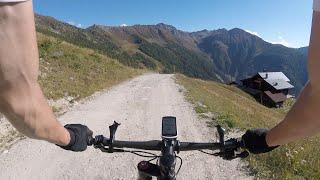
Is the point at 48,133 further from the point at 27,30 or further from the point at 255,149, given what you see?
the point at 255,149

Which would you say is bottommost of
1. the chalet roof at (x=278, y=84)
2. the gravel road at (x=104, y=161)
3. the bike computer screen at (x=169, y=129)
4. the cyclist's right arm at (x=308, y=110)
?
the chalet roof at (x=278, y=84)

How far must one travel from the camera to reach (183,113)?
58.7 ft

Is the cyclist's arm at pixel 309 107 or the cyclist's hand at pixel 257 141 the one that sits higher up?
the cyclist's arm at pixel 309 107

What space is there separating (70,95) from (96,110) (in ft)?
12.3

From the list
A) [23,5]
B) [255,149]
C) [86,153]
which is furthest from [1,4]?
[86,153]

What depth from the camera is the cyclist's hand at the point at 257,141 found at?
2.39m

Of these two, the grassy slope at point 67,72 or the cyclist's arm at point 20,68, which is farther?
the grassy slope at point 67,72

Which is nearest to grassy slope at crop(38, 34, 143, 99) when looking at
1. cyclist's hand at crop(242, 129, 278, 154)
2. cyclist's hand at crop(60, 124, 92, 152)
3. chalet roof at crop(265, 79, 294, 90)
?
cyclist's hand at crop(60, 124, 92, 152)

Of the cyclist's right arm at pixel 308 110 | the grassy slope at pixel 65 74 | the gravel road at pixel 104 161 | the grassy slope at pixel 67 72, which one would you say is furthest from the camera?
the grassy slope at pixel 67 72

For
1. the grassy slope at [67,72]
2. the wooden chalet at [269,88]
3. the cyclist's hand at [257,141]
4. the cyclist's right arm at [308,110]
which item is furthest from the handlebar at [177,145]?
the wooden chalet at [269,88]

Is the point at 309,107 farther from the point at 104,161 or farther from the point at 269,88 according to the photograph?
the point at 269,88

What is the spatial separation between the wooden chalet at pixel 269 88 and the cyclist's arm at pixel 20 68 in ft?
357

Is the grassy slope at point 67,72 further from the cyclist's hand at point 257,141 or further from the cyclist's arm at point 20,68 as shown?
the cyclist's arm at point 20,68

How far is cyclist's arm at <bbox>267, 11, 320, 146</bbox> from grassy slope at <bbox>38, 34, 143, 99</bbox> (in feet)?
63.5
